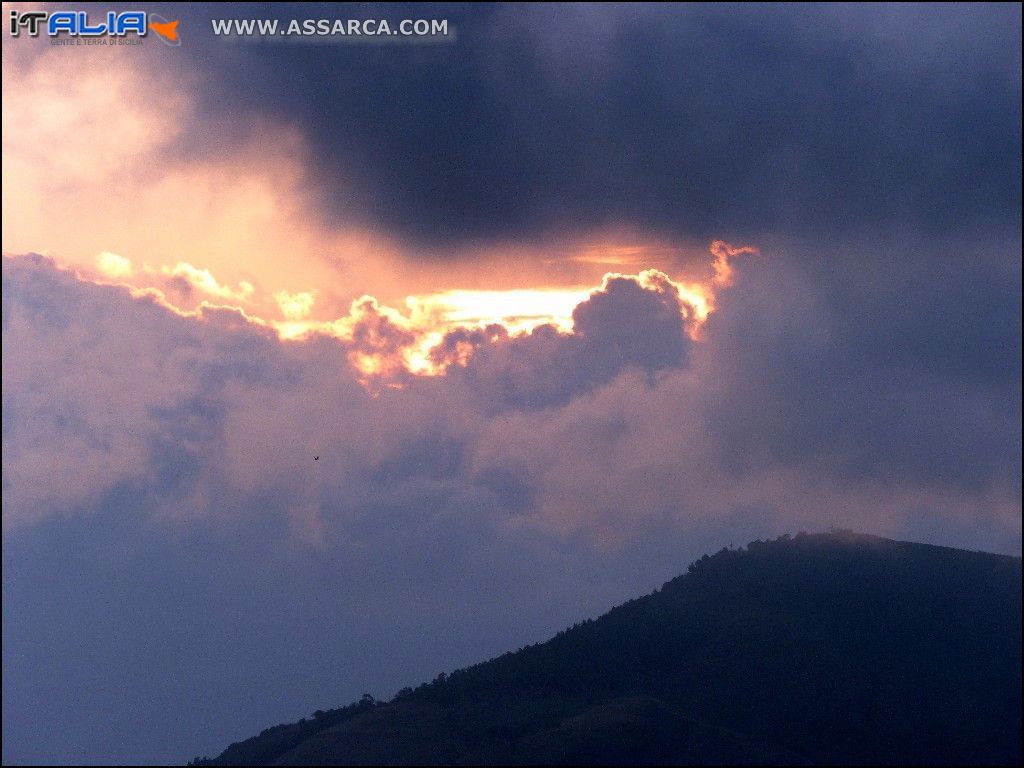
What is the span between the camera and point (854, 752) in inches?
5674

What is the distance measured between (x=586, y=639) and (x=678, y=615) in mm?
15862

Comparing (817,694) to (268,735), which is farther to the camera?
(268,735)

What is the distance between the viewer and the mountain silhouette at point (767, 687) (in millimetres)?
145000

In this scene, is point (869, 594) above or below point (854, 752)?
above

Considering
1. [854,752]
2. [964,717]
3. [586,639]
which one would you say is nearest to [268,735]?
[586,639]

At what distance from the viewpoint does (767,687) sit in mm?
163250

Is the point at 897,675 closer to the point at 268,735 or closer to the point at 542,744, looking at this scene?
the point at 542,744

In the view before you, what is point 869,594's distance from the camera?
17912 cm

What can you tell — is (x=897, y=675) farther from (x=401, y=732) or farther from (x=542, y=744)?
(x=401, y=732)

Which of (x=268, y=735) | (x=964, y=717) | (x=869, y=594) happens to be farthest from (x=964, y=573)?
(x=268, y=735)

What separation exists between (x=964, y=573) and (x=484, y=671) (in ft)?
250

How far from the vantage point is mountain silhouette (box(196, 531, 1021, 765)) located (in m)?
145

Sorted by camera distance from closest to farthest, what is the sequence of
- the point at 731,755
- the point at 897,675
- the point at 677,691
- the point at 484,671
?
the point at 731,755, the point at 897,675, the point at 677,691, the point at 484,671

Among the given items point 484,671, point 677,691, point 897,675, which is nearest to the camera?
point 897,675
